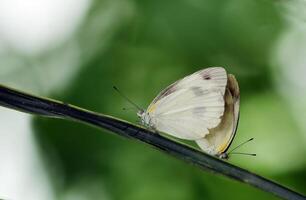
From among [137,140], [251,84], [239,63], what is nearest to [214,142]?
[137,140]

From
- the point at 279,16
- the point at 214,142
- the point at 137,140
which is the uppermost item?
the point at 279,16

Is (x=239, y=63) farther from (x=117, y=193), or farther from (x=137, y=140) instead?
(x=137, y=140)

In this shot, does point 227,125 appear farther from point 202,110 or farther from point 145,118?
point 145,118

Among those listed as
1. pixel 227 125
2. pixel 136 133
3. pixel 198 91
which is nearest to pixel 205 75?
pixel 198 91

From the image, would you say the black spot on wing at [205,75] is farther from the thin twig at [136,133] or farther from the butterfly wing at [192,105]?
the thin twig at [136,133]

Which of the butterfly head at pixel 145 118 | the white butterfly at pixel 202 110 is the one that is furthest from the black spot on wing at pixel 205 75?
the butterfly head at pixel 145 118

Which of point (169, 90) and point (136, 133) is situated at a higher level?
point (169, 90)
